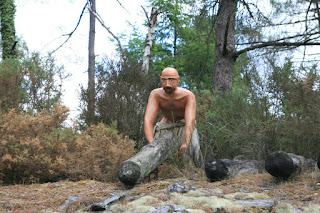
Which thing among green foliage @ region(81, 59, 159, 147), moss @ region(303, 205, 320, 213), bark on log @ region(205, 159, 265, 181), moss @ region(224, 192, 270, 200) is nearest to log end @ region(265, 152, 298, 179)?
bark on log @ region(205, 159, 265, 181)

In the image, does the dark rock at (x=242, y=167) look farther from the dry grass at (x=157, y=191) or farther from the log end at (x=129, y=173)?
the log end at (x=129, y=173)

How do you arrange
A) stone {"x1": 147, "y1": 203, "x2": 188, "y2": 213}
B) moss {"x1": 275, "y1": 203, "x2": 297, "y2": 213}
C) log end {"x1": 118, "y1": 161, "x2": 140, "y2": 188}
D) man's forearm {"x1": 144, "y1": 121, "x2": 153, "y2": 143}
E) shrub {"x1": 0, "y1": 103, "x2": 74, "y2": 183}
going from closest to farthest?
stone {"x1": 147, "y1": 203, "x2": 188, "y2": 213} → moss {"x1": 275, "y1": 203, "x2": 297, "y2": 213} → log end {"x1": 118, "y1": 161, "x2": 140, "y2": 188} → man's forearm {"x1": 144, "y1": 121, "x2": 153, "y2": 143} → shrub {"x1": 0, "y1": 103, "x2": 74, "y2": 183}

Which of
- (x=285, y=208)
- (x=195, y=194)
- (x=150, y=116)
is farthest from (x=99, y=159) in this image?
(x=285, y=208)

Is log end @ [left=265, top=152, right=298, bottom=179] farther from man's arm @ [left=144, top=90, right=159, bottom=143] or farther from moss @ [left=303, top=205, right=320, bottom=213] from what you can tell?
man's arm @ [left=144, top=90, right=159, bottom=143]

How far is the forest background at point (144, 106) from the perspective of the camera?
6.46m

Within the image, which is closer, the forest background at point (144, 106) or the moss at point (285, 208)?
the moss at point (285, 208)

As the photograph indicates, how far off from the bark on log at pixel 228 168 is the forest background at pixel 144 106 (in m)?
0.78

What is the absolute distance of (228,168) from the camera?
512 cm

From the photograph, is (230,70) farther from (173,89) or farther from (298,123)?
(173,89)

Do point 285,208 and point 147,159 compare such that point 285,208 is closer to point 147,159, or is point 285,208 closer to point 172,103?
point 147,159

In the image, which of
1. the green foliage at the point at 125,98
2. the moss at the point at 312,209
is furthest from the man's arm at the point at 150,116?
the green foliage at the point at 125,98

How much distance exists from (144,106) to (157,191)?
17.5 ft

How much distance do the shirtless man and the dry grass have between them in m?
0.78

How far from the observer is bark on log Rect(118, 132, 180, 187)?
4539mm
